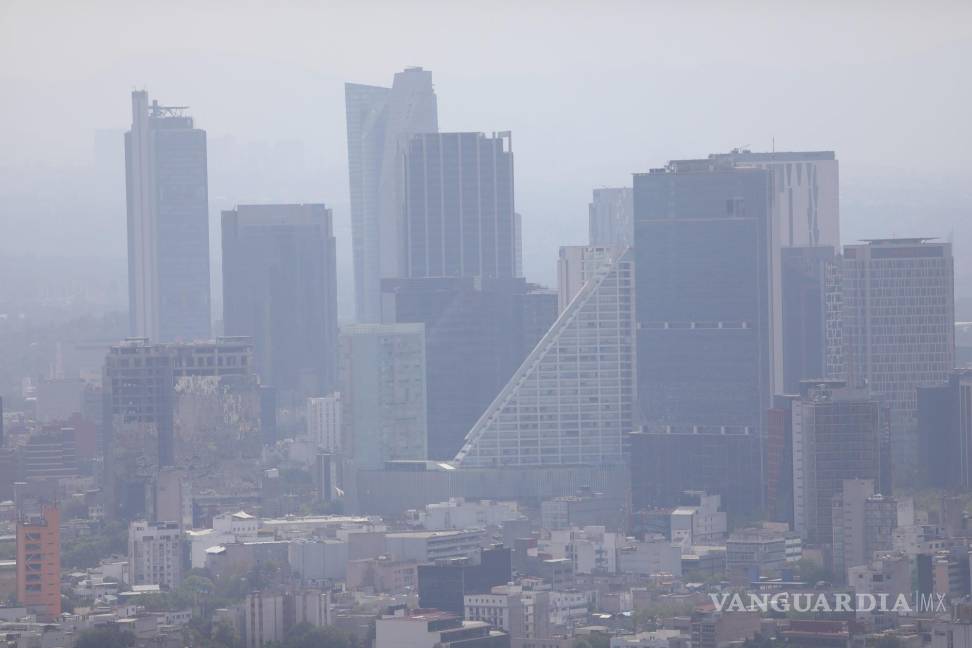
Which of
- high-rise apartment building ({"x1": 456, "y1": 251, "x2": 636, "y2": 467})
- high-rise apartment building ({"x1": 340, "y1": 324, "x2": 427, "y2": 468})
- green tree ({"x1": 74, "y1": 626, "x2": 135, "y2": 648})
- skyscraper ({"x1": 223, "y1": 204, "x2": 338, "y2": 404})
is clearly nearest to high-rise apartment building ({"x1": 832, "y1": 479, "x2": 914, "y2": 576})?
green tree ({"x1": 74, "y1": 626, "x2": 135, "y2": 648})

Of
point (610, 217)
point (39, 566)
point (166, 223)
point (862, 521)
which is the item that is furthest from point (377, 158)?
point (39, 566)

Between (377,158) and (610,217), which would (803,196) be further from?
(377,158)

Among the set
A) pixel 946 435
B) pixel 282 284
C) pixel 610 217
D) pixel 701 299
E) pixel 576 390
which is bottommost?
pixel 946 435

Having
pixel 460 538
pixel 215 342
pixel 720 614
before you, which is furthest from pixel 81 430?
pixel 720 614

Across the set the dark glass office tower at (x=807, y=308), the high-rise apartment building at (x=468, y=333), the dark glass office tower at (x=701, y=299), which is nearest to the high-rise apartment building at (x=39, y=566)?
the dark glass office tower at (x=701, y=299)

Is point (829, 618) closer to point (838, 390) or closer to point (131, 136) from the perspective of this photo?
point (838, 390)

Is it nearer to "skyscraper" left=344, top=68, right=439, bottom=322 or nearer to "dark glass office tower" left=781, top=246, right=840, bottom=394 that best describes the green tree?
"dark glass office tower" left=781, top=246, right=840, bottom=394
